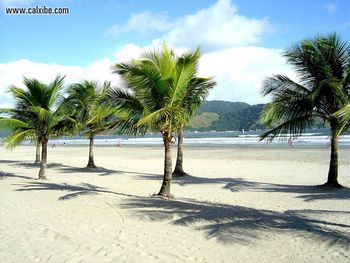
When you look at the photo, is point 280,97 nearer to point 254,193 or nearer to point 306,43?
point 306,43

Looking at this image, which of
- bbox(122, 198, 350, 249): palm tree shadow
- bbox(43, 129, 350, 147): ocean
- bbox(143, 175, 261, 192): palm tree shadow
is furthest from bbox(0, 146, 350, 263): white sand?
bbox(43, 129, 350, 147): ocean

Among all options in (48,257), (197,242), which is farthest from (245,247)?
(48,257)

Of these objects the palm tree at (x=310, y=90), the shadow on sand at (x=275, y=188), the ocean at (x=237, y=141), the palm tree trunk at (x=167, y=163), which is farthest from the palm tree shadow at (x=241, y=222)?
the ocean at (x=237, y=141)

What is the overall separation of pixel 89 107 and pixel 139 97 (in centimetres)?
1081

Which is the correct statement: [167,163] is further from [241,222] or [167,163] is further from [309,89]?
[309,89]

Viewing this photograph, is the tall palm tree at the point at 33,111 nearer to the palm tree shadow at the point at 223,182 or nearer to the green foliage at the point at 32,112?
the green foliage at the point at 32,112

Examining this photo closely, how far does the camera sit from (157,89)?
959 cm

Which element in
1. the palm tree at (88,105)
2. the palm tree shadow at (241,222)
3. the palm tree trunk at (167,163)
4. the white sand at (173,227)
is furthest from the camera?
the palm tree at (88,105)

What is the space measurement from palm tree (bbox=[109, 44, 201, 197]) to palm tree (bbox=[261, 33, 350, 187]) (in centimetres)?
358

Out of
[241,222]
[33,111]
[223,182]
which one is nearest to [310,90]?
[223,182]

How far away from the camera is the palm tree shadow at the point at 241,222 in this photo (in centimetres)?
609

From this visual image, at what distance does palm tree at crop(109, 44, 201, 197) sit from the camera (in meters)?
9.45

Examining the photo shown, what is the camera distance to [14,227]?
6.99 metres

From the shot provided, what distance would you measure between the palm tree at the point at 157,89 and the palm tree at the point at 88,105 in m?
0.56
